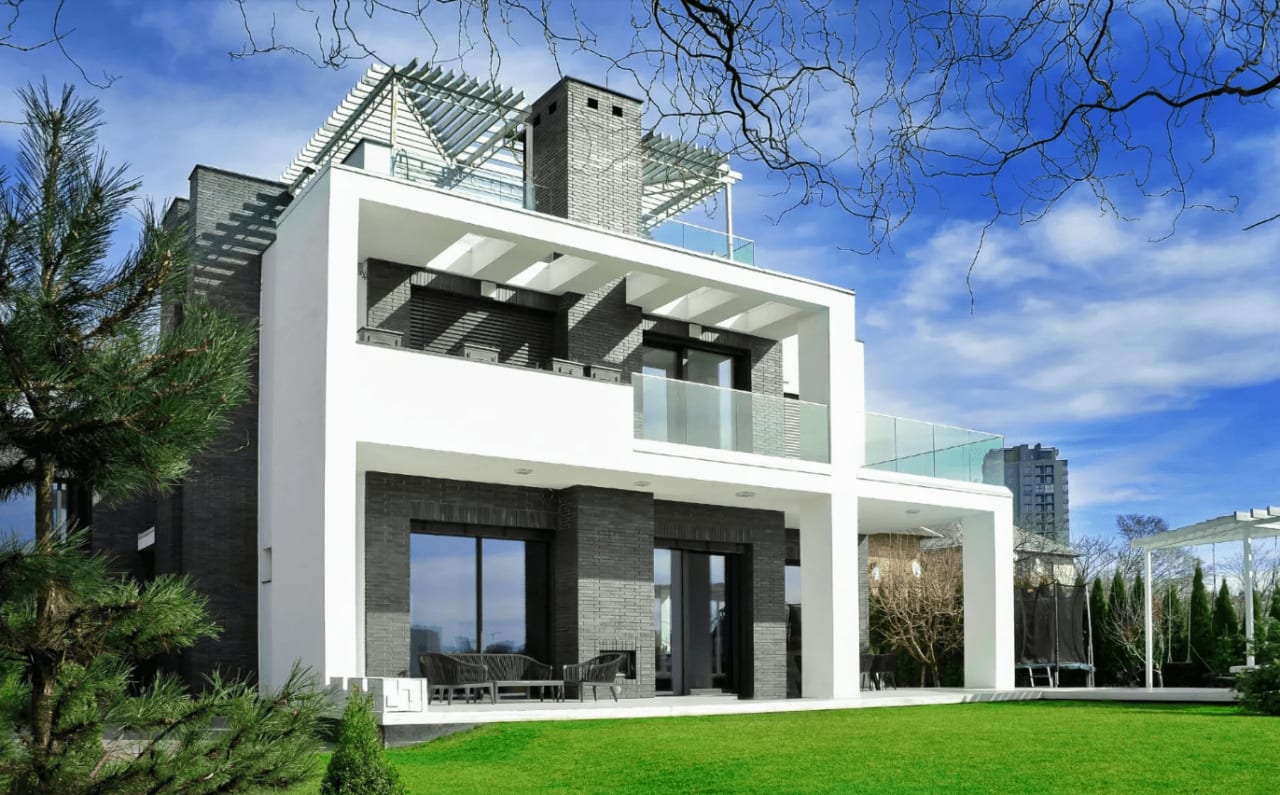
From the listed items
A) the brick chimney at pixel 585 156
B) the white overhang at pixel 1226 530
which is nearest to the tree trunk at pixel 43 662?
the brick chimney at pixel 585 156

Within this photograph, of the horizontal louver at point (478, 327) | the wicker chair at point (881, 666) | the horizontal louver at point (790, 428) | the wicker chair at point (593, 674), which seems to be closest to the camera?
the wicker chair at point (593, 674)

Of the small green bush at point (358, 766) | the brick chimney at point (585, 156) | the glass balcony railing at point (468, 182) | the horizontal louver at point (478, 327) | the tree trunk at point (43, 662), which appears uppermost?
the brick chimney at point (585, 156)

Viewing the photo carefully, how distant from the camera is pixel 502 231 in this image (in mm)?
16594

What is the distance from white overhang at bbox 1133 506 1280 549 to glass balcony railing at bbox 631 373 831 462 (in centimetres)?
639

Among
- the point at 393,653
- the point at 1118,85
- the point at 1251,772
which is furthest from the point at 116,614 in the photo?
the point at 393,653

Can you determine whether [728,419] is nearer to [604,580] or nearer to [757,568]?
[604,580]

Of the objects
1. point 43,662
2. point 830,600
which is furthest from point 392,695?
point 43,662

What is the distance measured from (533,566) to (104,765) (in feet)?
45.4

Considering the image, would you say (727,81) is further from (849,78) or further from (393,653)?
(393,653)

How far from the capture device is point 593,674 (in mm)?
16797

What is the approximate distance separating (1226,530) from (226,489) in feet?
52.7

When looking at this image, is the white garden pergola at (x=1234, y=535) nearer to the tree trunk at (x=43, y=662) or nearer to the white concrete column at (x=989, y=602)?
the white concrete column at (x=989, y=602)

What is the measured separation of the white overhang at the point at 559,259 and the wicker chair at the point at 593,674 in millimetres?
5551

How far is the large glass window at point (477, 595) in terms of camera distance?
57.0 ft
